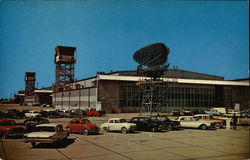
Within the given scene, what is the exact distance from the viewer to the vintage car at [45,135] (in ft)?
43.3

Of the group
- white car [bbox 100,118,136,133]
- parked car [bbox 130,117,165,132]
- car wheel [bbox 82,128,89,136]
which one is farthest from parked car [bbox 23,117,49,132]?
parked car [bbox 130,117,165,132]

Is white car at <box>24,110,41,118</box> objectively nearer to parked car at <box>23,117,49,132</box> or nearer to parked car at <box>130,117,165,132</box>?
parked car at <box>23,117,49,132</box>

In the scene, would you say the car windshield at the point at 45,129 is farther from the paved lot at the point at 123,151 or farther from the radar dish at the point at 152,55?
the radar dish at the point at 152,55

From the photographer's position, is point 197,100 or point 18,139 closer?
point 18,139

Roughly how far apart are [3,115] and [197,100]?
56.1 meters

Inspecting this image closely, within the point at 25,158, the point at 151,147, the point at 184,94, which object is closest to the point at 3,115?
the point at 25,158

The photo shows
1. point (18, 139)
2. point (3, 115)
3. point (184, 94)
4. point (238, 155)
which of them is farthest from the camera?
point (184, 94)

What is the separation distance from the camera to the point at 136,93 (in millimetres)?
59000

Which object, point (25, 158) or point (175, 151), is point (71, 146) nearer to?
point (25, 158)

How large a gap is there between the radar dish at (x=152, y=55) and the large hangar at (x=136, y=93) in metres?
10.6

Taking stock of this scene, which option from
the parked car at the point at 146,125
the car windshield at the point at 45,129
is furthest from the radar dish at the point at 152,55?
the car windshield at the point at 45,129

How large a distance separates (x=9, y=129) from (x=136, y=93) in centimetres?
4432

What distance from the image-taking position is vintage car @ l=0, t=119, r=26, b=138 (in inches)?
626

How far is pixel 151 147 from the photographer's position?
577 inches
